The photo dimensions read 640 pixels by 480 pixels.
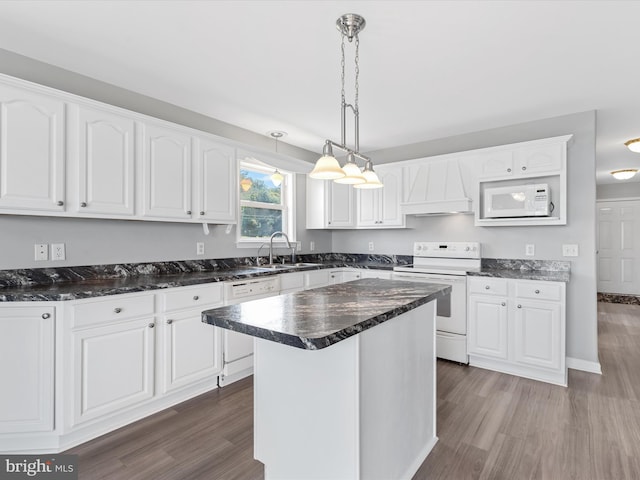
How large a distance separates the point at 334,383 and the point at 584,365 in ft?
10.4

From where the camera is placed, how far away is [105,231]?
2.67m

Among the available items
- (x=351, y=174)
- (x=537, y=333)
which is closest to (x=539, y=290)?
(x=537, y=333)

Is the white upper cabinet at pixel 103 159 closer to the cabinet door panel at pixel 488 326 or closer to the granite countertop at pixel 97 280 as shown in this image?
the granite countertop at pixel 97 280

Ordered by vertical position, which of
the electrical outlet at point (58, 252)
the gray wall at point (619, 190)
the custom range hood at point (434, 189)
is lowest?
the electrical outlet at point (58, 252)

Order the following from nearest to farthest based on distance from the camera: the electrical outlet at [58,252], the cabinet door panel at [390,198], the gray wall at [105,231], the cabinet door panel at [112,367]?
the cabinet door panel at [112,367] → the gray wall at [105,231] → the electrical outlet at [58,252] → the cabinet door panel at [390,198]

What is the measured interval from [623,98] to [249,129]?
3571 millimetres

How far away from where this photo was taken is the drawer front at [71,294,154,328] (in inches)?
79.5

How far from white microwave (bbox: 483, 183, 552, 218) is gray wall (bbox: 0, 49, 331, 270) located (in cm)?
273

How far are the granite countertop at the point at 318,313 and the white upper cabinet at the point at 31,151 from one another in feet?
5.18

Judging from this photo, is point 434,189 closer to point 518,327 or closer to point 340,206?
point 340,206

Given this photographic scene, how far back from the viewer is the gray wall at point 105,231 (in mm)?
2262

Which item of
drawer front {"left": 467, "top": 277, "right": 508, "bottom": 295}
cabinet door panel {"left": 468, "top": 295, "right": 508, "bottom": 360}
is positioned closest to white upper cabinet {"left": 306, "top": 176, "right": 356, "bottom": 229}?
drawer front {"left": 467, "top": 277, "right": 508, "bottom": 295}

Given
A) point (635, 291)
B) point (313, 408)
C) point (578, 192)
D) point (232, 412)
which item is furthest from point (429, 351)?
point (635, 291)

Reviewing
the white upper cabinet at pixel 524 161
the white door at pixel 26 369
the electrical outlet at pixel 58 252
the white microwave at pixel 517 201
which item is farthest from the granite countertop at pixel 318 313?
the white upper cabinet at pixel 524 161
